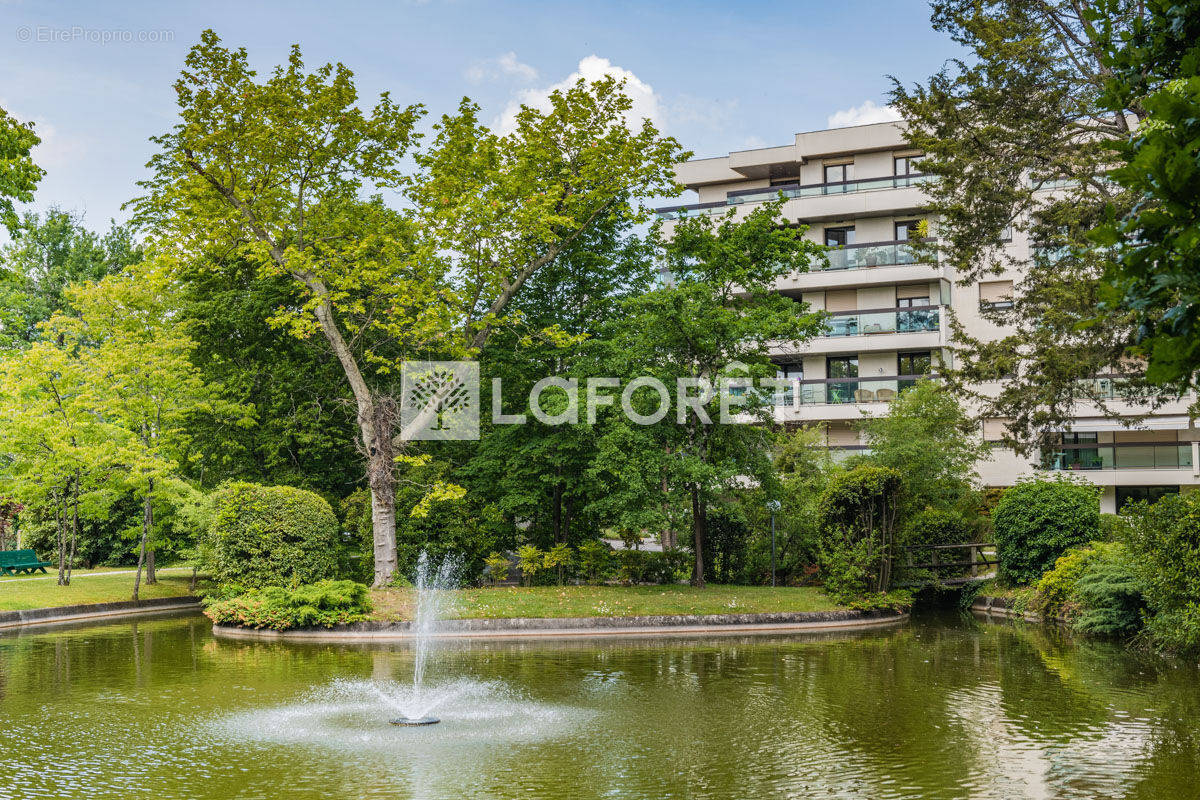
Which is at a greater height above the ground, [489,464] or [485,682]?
[489,464]

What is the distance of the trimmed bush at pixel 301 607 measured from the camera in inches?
938

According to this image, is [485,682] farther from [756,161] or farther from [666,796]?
[756,161]

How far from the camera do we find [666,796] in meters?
10.2

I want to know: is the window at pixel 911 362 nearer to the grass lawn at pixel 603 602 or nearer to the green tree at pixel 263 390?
the grass lawn at pixel 603 602

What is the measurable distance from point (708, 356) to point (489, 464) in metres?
7.63

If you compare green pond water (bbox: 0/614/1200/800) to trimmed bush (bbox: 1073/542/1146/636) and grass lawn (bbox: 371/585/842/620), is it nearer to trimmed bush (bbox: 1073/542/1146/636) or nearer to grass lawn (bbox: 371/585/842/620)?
trimmed bush (bbox: 1073/542/1146/636)

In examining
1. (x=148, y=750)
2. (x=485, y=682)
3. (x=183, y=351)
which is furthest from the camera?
(x=183, y=351)

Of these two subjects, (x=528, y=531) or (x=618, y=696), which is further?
(x=528, y=531)

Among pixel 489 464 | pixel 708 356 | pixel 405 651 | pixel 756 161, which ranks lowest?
pixel 405 651

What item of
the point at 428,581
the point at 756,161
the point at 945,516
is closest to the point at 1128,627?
the point at 945,516

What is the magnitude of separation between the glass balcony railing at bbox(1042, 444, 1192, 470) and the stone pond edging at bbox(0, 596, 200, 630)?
116ft

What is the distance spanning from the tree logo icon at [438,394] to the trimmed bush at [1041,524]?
52.8 feet

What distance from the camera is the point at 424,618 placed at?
24.1 metres

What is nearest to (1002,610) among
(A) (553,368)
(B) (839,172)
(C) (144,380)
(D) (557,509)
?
(D) (557,509)
